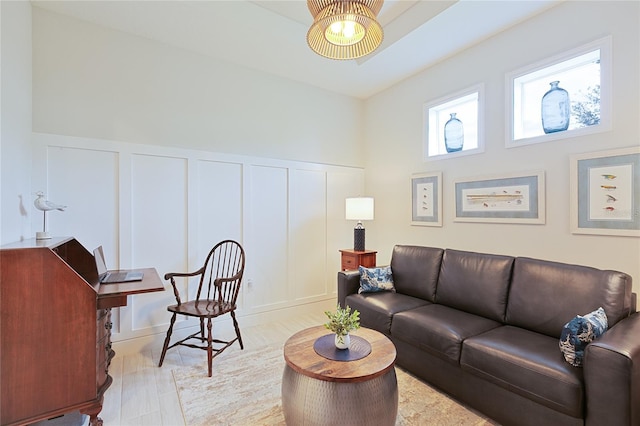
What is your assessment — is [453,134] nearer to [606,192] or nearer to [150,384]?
[606,192]

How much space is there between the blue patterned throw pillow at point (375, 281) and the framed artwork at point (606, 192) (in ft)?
5.31

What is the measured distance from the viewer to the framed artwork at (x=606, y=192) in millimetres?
2100

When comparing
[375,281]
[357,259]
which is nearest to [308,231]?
[357,259]

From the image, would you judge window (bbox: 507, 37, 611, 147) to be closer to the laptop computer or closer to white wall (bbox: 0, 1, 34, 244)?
the laptop computer

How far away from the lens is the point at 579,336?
5.24 ft

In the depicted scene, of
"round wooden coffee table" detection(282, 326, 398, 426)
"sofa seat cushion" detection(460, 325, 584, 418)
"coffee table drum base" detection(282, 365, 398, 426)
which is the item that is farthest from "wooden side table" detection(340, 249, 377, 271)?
"coffee table drum base" detection(282, 365, 398, 426)

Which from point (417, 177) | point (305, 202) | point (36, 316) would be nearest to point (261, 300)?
point (305, 202)

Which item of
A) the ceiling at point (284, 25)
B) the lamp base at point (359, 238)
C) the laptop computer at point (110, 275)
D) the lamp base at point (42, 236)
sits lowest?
the laptop computer at point (110, 275)

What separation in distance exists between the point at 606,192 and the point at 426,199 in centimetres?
160

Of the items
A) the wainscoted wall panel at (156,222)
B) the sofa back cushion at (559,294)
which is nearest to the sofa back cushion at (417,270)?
the sofa back cushion at (559,294)

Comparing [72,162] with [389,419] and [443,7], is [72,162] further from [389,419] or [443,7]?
[443,7]

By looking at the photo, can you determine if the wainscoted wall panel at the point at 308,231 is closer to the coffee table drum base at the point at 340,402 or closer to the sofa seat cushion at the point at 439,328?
the sofa seat cushion at the point at 439,328

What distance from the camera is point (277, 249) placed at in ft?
12.3

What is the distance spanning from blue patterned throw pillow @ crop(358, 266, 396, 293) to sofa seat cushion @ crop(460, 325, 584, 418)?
113 cm
